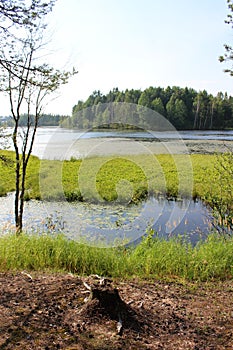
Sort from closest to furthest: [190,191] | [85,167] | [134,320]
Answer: [134,320] < [190,191] < [85,167]

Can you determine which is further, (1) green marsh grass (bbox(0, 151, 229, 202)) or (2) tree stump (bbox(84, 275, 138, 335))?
(1) green marsh grass (bbox(0, 151, 229, 202))

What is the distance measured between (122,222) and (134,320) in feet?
20.8

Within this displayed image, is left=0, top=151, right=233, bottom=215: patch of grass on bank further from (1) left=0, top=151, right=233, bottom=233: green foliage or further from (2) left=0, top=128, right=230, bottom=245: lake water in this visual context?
(2) left=0, top=128, right=230, bottom=245: lake water

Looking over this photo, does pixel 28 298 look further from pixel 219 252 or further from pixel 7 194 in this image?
pixel 7 194

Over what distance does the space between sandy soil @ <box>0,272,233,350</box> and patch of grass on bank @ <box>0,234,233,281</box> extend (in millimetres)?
734

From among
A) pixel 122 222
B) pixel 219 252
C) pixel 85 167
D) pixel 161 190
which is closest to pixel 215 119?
pixel 85 167

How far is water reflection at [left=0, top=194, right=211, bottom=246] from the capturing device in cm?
823

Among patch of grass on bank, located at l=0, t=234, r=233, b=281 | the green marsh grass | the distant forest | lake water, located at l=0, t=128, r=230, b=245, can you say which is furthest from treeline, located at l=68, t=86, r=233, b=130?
patch of grass on bank, located at l=0, t=234, r=233, b=281

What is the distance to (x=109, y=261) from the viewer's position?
4742mm

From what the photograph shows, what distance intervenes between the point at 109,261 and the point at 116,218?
16.4 ft

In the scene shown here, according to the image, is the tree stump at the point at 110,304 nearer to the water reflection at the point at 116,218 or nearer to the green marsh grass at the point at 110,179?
the water reflection at the point at 116,218

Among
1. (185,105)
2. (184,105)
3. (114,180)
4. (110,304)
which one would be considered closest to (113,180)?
(114,180)

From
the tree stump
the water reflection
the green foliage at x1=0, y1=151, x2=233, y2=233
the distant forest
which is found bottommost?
the water reflection

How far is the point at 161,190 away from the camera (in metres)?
13.8
